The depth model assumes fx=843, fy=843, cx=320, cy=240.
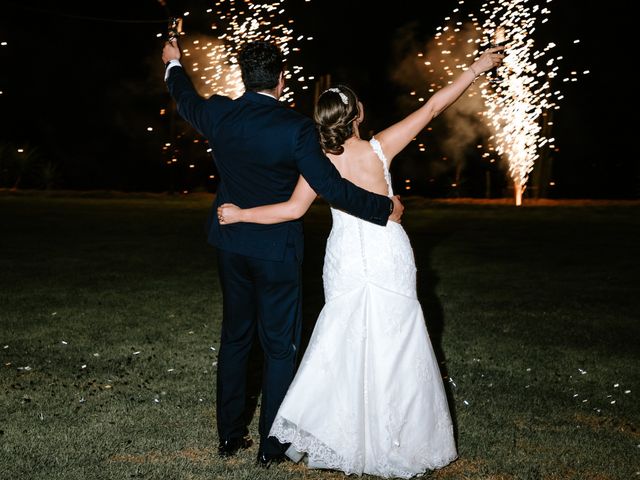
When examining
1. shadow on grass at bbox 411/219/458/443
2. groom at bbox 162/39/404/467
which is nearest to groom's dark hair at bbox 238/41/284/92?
groom at bbox 162/39/404/467

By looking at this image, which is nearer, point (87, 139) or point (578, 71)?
point (578, 71)

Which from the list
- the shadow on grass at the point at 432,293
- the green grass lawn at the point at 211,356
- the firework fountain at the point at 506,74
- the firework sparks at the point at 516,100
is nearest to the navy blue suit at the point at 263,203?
the green grass lawn at the point at 211,356

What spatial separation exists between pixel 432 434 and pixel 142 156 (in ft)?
135

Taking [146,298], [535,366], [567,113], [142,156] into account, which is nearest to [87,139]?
[142,156]

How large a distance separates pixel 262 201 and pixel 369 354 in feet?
3.07

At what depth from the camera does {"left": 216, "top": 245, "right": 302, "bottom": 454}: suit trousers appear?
13.4ft

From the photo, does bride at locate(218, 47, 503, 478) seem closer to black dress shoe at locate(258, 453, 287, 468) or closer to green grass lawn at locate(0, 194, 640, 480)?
black dress shoe at locate(258, 453, 287, 468)

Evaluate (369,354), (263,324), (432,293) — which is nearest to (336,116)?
(263,324)

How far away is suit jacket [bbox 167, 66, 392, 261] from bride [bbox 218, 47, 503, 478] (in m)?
0.15

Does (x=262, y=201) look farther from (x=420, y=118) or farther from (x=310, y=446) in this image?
(x=310, y=446)

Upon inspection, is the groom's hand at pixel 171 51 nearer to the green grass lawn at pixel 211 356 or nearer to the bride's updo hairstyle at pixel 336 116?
the bride's updo hairstyle at pixel 336 116

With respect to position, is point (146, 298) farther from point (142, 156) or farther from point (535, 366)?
point (142, 156)

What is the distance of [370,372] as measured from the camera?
13.8ft

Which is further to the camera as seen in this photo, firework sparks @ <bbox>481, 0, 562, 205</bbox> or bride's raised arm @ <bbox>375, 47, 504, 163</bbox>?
firework sparks @ <bbox>481, 0, 562, 205</bbox>
